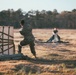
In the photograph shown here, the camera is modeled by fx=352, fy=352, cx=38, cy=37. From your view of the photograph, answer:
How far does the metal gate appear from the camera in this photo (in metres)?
17.5

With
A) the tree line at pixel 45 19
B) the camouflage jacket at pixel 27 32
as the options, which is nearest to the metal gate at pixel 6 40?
the camouflage jacket at pixel 27 32

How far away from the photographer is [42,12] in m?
104

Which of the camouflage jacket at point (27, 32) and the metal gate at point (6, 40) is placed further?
the metal gate at point (6, 40)

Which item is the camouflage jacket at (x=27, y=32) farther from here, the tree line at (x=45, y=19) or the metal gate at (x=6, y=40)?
the tree line at (x=45, y=19)

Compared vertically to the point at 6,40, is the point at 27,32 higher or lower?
higher

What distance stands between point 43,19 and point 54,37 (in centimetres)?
6264

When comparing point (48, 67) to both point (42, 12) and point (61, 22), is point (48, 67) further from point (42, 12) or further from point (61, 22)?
point (42, 12)

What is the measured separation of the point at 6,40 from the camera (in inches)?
697

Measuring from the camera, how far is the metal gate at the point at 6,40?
1752 centimetres

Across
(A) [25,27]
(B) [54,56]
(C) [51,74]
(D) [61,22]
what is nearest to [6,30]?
(A) [25,27]

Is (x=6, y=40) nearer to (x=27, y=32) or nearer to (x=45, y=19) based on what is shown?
(x=27, y=32)

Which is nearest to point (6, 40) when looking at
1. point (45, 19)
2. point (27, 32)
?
point (27, 32)

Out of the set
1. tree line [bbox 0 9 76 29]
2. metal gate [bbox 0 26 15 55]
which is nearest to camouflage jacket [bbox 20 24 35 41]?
metal gate [bbox 0 26 15 55]

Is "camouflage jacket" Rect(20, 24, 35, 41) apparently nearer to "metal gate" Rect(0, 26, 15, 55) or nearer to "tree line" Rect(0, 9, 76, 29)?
"metal gate" Rect(0, 26, 15, 55)
